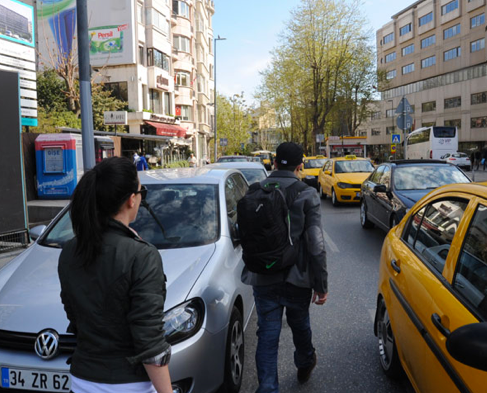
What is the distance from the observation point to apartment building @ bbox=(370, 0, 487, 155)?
51.5m

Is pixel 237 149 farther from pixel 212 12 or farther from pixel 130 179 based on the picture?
pixel 130 179

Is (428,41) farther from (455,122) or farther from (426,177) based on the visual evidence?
(426,177)

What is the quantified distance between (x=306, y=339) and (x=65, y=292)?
198 centimetres

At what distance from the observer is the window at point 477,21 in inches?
1961

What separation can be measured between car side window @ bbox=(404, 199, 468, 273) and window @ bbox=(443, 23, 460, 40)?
6053 cm

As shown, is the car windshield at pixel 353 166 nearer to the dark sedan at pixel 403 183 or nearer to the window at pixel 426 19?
the dark sedan at pixel 403 183

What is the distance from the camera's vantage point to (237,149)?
66438mm

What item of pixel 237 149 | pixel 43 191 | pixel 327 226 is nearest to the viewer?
pixel 327 226

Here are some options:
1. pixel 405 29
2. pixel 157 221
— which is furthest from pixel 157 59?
pixel 405 29

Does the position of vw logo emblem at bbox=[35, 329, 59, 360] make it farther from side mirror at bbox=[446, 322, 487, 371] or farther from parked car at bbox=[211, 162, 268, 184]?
parked car at bbox=[211, 162, 268, 184]

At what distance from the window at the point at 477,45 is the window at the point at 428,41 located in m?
8.20

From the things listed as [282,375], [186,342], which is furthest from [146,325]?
[282,375]

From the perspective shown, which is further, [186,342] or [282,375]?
[282,375]

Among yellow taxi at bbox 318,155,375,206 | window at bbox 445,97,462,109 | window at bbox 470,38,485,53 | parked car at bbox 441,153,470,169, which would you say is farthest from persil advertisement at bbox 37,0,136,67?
window at bbox 445,97,462,109
